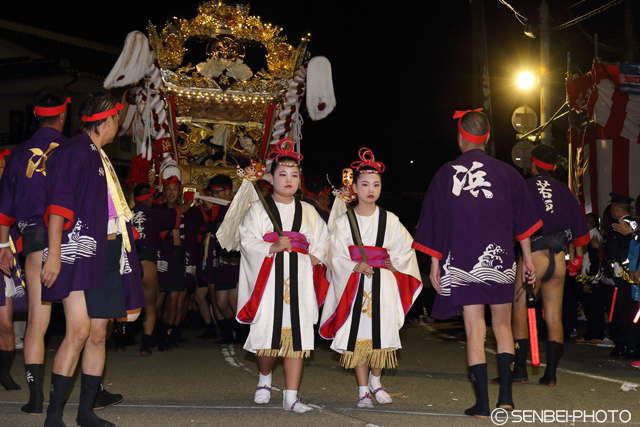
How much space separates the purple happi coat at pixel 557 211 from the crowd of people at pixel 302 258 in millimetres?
12

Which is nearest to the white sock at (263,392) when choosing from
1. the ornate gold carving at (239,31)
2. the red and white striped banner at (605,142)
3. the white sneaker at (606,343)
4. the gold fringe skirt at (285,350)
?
the gold fringe skirt at (285,350)

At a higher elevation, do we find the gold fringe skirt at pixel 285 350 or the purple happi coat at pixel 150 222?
the purple happi coat at pixel 150 222

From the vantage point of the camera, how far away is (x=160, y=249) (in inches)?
302

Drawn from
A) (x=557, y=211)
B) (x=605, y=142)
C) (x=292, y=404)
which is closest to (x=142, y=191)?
(x=292, y=404)

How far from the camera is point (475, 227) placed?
4328mm

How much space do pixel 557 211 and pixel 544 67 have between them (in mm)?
9679

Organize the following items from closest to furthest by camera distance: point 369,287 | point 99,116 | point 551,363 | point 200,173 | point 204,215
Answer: point 99,116, point 369,287, point 551,363, point 204,215, point 200,173

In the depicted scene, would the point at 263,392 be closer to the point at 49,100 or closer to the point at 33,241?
the point at 33,241

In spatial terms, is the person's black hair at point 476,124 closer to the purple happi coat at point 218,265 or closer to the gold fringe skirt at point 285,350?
the gold fringe skirt at point 285,350

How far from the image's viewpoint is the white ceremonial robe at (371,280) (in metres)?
4.88

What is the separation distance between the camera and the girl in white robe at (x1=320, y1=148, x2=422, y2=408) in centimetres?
484

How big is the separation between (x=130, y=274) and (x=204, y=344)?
4214 millimetres

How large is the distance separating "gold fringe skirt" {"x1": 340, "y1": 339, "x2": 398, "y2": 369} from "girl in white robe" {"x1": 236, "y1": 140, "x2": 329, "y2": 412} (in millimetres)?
321

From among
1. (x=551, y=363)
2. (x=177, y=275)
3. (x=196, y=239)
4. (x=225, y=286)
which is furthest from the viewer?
(x=196, y=239)
